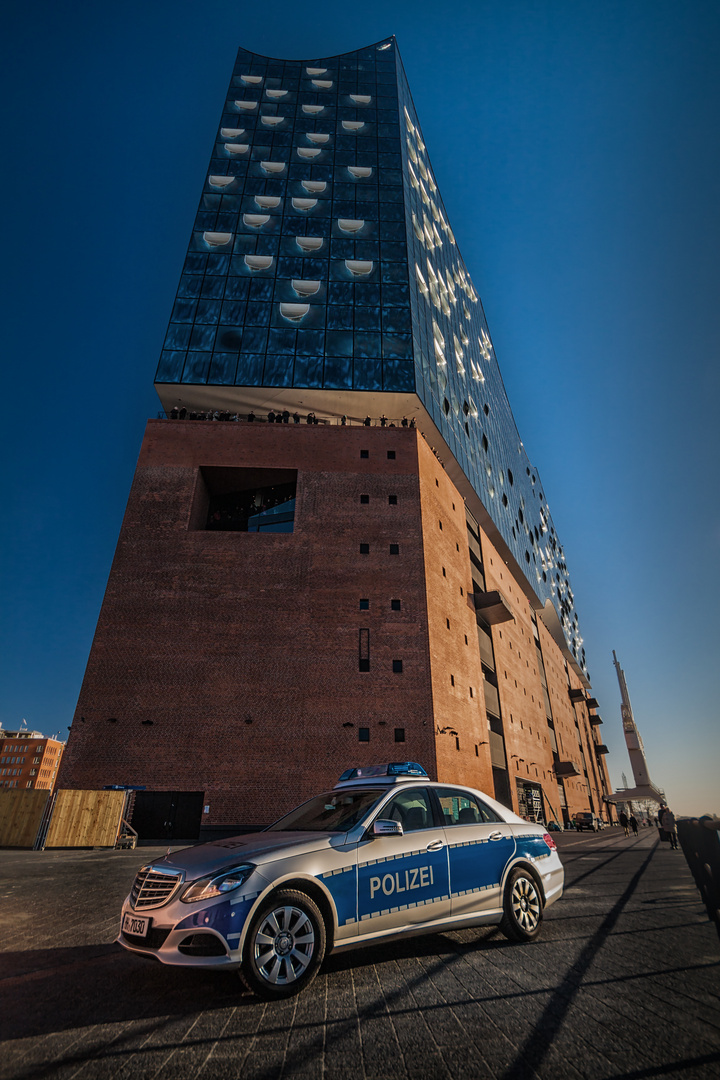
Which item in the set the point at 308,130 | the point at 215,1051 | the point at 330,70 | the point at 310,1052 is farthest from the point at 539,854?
the point at 330,70

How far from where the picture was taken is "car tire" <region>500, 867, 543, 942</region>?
17.0 ft

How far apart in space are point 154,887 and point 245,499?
29579 mm

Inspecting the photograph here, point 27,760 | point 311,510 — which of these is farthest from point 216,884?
point 27,760

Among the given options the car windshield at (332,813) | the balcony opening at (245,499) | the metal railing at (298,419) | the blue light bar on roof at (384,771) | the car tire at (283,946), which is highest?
the metal railing at (298,419)

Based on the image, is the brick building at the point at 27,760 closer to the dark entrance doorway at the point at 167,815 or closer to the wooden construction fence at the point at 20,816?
the dark entrance doorway at the point at 167,815

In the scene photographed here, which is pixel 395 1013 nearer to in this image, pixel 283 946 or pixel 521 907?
pixel 283 946

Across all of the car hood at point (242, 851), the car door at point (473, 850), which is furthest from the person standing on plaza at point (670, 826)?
the car hood at point (242, 851)

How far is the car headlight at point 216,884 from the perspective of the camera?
3.69 m

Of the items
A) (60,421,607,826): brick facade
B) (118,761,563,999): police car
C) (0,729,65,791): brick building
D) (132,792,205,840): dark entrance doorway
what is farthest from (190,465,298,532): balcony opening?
(0,729,65,791): brick building

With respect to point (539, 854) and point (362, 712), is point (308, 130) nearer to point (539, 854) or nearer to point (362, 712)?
point (362, 712)

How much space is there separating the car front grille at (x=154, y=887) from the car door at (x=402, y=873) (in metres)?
1.42

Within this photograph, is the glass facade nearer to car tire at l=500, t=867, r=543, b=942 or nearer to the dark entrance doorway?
the dark entrance doorway

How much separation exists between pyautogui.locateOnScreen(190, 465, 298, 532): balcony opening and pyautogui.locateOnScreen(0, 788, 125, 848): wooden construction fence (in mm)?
14348

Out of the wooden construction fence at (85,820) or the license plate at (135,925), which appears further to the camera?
the wooden construction fence at (85,820)
